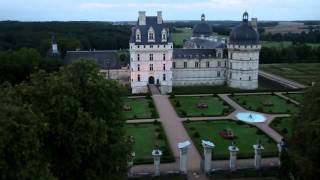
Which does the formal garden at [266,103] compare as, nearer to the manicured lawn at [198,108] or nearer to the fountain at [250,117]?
the fountain at [250,117]

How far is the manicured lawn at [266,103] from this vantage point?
163 ft

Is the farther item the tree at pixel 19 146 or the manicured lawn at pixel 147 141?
the manicured lawn at pixel 147 141

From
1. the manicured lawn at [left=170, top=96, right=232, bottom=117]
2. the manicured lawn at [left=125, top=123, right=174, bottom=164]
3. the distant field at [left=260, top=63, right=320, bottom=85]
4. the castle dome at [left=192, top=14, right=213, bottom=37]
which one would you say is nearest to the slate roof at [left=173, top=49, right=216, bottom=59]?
the manicured lawn at [left=170, top=96, right=232, bottom=117]

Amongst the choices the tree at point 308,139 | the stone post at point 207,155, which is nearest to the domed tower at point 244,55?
the stone post at point 207,155

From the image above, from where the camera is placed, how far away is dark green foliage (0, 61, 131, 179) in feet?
55.3

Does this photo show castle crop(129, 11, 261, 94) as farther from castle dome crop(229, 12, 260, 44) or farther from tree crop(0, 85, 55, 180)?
tree crop(0, 85, 55, 180)

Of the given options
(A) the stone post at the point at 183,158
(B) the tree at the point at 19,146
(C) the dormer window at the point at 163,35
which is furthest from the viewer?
(C) the dormer window at the point at 163,35

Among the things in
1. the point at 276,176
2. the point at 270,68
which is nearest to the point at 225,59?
the point at 270,68

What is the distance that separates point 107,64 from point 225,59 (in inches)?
761

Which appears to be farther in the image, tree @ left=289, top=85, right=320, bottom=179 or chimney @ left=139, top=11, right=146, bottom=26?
chimney @ left=139, top=11, right=146, bottom=26

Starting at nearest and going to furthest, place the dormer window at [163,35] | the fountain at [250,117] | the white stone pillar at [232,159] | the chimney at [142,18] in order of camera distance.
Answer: the white stone pillar at [232,159] < the fountain at [250,117] < the chimney at [142,18] < the dormer window at [163,35]

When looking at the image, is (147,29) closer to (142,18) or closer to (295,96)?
(142,18)

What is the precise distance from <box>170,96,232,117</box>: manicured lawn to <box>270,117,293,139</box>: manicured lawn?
637 centimetres

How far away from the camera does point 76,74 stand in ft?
77.9
